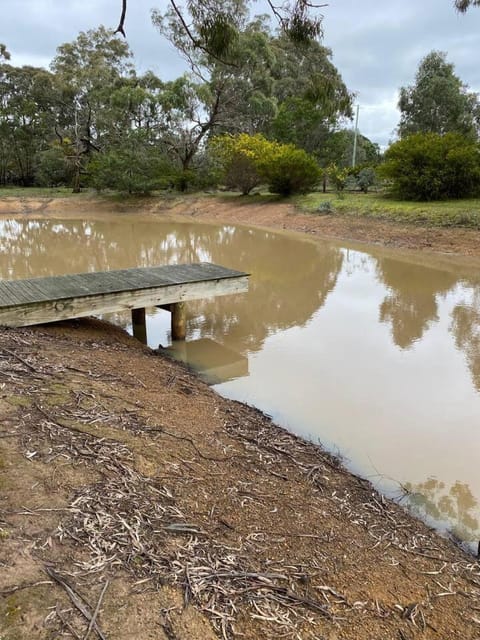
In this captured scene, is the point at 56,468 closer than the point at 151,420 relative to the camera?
Yes

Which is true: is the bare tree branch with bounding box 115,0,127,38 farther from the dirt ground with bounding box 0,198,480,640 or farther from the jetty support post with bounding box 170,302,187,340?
the jetty support post with bounding box 170,302,187,340

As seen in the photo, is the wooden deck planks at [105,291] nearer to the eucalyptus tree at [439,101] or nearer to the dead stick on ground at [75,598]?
the dead stick on ground at [75,598]

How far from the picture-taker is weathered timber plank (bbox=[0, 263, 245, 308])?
520 centimetres

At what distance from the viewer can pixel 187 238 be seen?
1561 centimetres

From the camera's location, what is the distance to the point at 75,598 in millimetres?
1552

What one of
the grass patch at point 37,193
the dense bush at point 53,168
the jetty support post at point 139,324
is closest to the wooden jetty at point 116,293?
the jetty support post at point 139,324

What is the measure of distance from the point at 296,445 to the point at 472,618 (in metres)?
1.61

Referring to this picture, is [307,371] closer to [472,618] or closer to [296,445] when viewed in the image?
[296,445]

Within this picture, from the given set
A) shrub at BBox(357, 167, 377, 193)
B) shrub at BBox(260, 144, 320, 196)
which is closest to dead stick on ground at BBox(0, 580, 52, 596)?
shrub at BBox(260, 144, 320, 196)

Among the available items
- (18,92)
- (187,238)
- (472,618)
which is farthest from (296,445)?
(18,92)

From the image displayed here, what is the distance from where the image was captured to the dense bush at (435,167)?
15.2 meters

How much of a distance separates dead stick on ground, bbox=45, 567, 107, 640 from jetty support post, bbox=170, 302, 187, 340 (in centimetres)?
447

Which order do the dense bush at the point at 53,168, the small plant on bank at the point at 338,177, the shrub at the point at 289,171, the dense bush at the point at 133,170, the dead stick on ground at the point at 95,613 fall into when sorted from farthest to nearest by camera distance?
1. the dense bush at the point at 53,168
2. the dense bush at the point at 133,170
3. the small plant on bank at the point at 338,177
4. the shrub at the point at 289,171
5. the dead stick on ground at the point at 95,613

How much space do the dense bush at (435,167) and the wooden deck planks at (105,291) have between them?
38.7 feet
